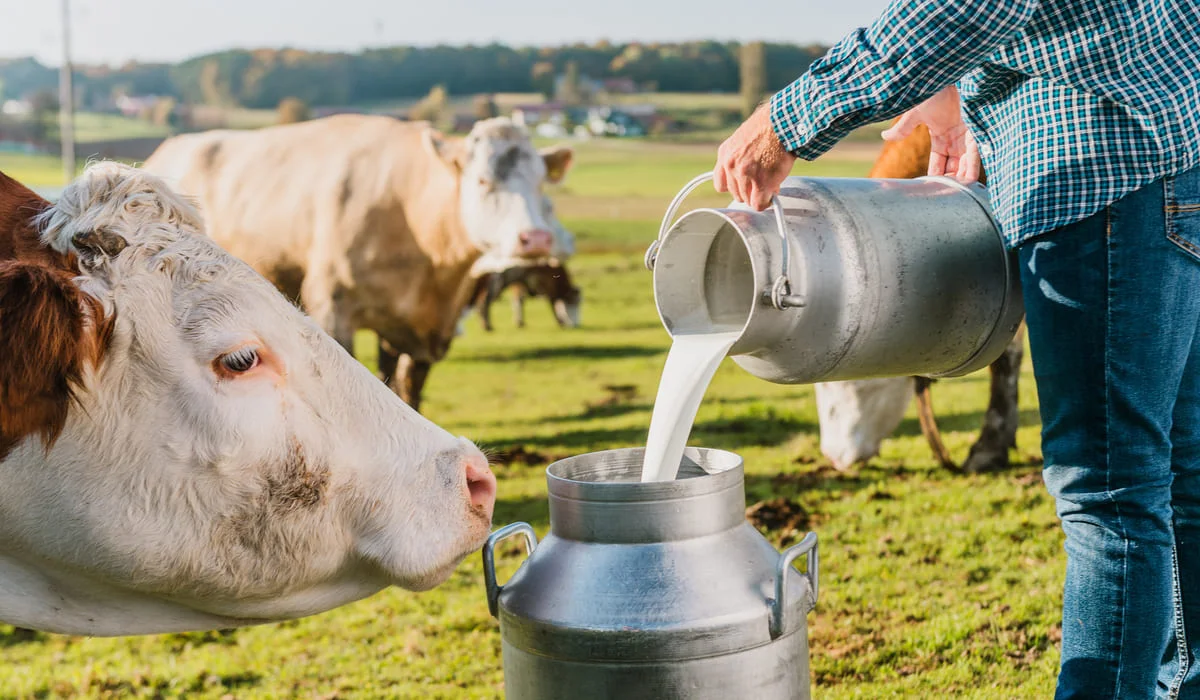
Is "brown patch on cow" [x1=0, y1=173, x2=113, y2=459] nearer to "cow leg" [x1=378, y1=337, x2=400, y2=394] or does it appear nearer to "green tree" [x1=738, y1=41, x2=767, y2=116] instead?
"cow leg" [x1=378, y1=337, x2=400, y2=394]

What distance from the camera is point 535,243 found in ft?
24.7

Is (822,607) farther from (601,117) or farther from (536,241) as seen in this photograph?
(601,117)

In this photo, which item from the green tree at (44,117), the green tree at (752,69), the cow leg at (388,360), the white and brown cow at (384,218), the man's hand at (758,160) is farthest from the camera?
the green tree at (44,117)

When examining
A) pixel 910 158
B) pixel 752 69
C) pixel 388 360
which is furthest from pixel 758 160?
pixel 752 69

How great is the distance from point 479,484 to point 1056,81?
3.87ft

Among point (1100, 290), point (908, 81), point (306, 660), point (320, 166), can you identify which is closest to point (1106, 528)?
point (1100, 290)

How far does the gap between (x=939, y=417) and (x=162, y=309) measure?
19.8ft

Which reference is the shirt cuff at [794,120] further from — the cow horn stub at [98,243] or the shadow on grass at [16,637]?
the shadow on grass at [16,637]

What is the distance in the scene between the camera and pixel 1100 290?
2033mm

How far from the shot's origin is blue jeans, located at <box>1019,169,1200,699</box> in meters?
2.02

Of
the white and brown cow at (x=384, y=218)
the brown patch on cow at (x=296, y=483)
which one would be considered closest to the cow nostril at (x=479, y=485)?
the brown patch on cow at (x=296, y=483)

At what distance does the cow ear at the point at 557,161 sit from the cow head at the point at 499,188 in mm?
394

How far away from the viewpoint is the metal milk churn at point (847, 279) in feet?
7.11

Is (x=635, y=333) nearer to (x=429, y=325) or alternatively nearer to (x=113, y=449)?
(x=429, y=325)
